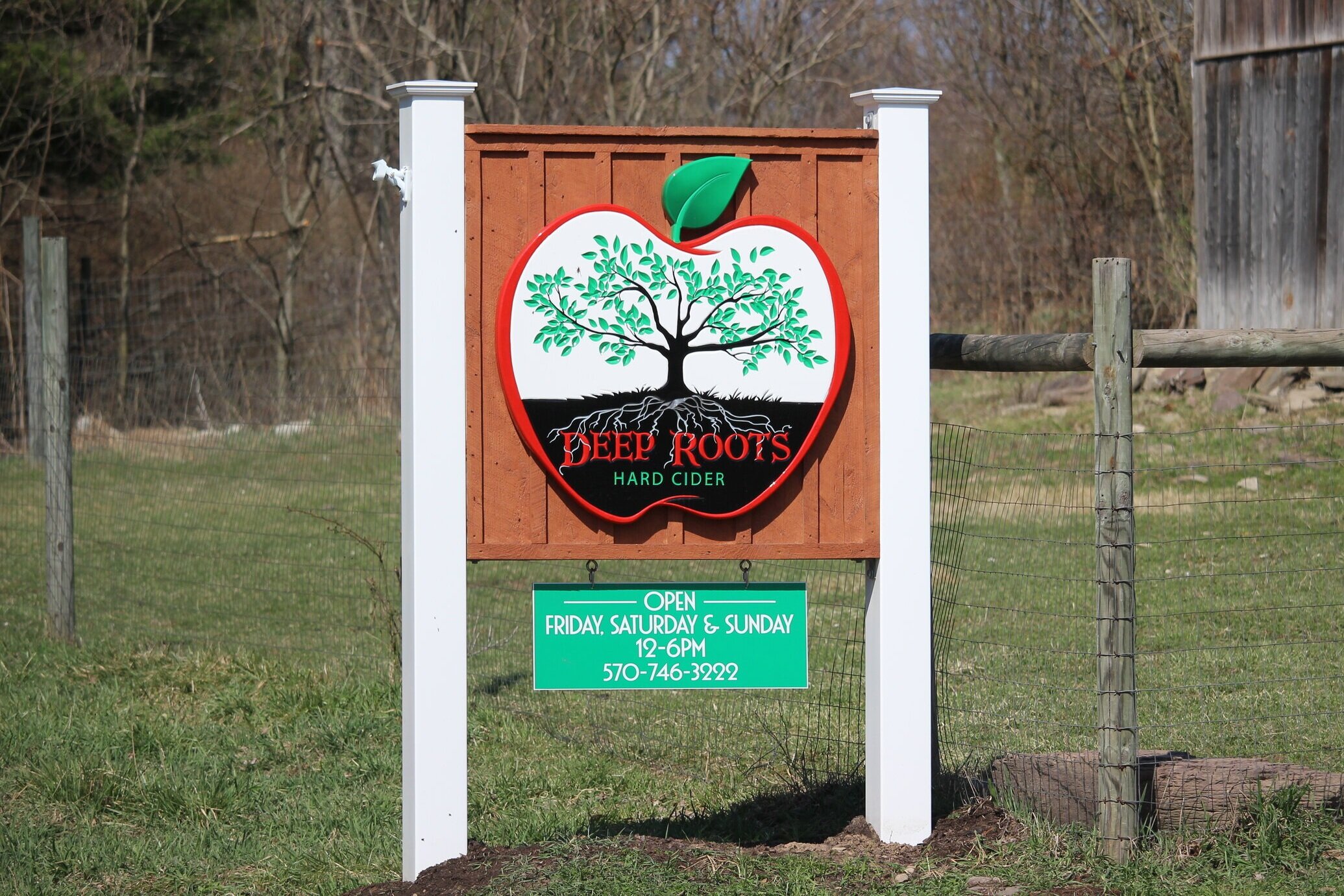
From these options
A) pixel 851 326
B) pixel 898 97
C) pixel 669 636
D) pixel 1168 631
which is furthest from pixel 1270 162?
pixel 669 636

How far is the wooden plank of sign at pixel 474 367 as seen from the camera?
4285mm

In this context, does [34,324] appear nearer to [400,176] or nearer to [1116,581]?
[400,176]

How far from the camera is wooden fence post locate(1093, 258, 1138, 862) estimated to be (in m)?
4.36

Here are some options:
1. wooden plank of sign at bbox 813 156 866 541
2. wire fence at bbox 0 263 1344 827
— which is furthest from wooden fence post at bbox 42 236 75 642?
wooden plank of sign at bbox 813 156 866 541

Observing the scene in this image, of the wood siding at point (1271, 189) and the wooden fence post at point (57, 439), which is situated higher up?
the wood siding at point (1271, 189)

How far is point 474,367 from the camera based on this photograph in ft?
14.1

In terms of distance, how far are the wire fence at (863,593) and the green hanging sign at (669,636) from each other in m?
0.86

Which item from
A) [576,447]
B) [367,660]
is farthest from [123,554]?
[576,447]

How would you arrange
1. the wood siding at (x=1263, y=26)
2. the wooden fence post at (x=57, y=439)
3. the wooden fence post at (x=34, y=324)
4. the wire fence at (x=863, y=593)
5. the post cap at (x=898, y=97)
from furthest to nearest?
the wood siding at (x=1263, y=26), the wooden fence post at (x=34, y=324), the wooden fence post at (x=57, y=439), the wire fence at (x=863, y=593), the post cap at (x=898, y=97)

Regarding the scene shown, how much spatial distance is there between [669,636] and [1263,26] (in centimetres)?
1150

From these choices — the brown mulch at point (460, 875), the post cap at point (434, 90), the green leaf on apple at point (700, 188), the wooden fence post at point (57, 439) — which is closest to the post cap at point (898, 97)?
the green leaf on apple at point (700, 188)

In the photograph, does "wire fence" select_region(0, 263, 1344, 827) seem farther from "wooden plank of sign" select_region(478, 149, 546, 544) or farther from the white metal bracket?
the white metal bracket

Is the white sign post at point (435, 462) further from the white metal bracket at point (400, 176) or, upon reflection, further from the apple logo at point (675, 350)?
the apple logo at point (675, 350)

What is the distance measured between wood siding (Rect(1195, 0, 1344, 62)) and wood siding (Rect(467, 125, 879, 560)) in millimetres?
10429
